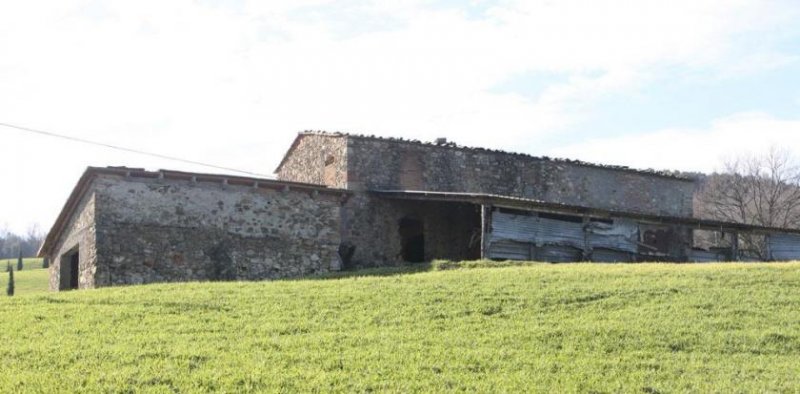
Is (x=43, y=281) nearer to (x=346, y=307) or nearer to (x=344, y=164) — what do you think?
A: (x=344, y=164)

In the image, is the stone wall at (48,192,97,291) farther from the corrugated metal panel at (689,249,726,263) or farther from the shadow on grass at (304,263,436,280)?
the corrugated metal panel at (689,249,726,263)

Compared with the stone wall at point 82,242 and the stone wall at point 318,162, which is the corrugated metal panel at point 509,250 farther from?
the stone wall at point 82,242

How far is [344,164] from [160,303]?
43.7 ft

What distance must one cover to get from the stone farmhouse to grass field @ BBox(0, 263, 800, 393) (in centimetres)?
393

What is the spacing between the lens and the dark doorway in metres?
31.6

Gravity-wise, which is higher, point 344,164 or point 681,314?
point 344,164

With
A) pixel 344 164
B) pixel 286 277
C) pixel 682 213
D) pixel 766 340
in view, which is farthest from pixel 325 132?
pixel 766 340

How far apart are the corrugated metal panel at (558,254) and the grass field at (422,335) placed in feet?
26.5

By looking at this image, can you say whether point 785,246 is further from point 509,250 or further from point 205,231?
point 205,231

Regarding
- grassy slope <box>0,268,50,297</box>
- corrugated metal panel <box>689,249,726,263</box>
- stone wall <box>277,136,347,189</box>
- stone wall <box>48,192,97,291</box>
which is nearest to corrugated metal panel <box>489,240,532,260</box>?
stone wall <box>277,136,347,189</box>

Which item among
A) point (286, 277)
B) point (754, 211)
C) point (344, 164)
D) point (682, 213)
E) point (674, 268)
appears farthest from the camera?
point (754, 211)

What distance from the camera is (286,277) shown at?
85.3 ft

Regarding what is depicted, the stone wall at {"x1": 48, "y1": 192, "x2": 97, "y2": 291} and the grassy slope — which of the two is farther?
the grassy slope

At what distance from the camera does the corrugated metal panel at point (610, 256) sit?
1209 inches
